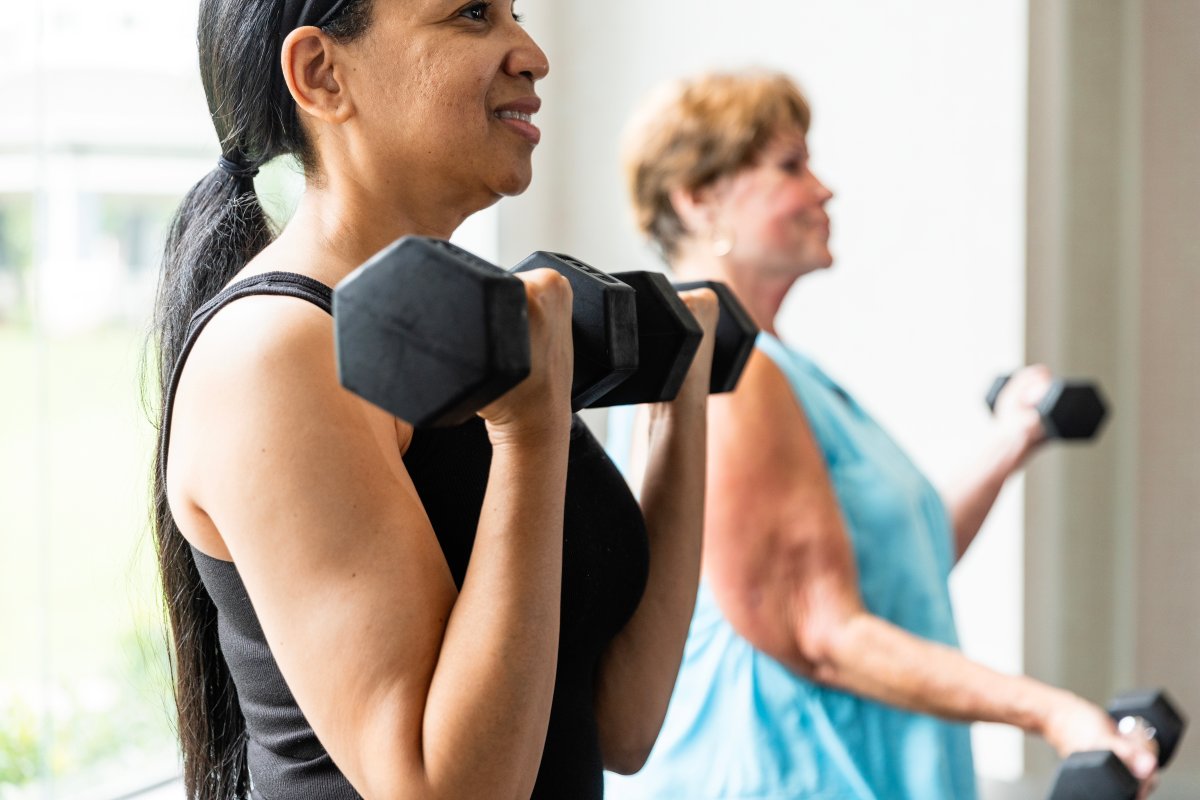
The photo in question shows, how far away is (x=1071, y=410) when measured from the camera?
1789 millimetres

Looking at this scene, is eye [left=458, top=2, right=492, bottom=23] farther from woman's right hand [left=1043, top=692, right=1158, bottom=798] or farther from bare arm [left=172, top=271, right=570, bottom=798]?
woman's right hand [left=1043, top=692, right=1158, bottom=798]

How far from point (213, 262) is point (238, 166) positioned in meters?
0.07

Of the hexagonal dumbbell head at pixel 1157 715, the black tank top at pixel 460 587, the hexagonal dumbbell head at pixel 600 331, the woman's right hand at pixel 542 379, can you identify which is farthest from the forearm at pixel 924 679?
the woman's right hand at pixel 542 379

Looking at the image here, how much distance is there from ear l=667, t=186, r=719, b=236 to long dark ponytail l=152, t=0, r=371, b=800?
2.31 ft

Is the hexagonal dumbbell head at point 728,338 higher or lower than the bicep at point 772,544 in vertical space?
higher

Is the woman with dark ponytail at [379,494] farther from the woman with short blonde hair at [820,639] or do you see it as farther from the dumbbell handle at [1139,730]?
the dumbbell handle at [1139,730]

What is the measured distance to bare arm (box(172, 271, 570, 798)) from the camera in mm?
665

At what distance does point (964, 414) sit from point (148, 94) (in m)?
1.42

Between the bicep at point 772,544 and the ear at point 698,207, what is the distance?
0.93 ft

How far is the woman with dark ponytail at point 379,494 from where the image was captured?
0.67 m

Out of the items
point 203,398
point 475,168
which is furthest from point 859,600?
point 203,398

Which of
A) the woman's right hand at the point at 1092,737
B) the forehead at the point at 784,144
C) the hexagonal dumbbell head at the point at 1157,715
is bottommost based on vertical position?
the hexagonal dumbbell head at the point at 1157,715

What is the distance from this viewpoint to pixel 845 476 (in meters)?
1.43

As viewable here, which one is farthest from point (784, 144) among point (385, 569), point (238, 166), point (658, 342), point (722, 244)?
point (385, 569)
